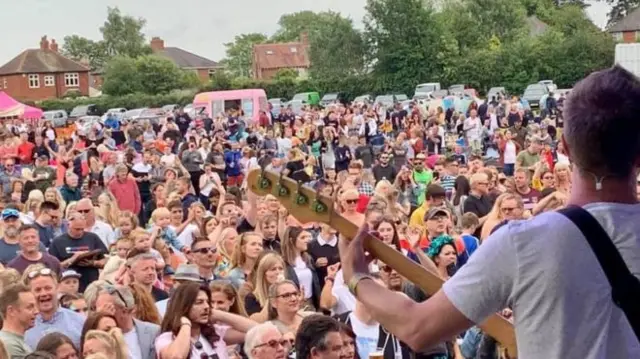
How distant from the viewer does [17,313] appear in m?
6.16

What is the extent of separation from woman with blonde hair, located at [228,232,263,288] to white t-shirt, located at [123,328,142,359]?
1773 millimetres

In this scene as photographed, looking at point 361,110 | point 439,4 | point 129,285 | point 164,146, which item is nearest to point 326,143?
point 164,146

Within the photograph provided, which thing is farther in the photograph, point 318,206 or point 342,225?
point 318,206

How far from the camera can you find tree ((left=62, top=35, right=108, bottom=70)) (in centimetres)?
11556

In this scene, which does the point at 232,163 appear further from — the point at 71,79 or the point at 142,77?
the point at 71,79

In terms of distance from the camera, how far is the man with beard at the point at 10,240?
29.5 feet

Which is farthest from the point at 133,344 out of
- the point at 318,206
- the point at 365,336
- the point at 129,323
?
the point at 318,206

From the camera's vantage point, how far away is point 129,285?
23.4 ft

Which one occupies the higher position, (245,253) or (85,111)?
(245,253)

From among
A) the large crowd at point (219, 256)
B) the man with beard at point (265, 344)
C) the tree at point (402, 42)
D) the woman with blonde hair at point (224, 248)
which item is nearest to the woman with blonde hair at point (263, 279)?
the large crowd at point (219, 256)

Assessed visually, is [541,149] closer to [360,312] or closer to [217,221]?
[217,221]

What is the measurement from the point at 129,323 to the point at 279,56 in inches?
4373

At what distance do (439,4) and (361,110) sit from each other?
195 ft

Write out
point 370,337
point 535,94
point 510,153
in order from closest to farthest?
point 370,337 → point 510,153 → point 535,94
